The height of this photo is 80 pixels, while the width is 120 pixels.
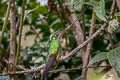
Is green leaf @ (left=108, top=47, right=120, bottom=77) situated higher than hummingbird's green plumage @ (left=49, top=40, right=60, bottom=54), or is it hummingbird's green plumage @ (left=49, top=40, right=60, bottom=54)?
hummingbird's green plumage @ (left=49, top=40, right=60, bottom=54)

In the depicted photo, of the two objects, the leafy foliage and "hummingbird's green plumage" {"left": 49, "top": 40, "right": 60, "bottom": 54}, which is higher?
"hummingbird's green plumage" {"left": 49, "top": 40, "right": 60, "bottom": 54}

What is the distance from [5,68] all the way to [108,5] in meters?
0.60

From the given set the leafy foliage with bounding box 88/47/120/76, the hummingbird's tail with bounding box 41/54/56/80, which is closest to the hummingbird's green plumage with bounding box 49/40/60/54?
the hummingbird's tail with bounding box 41/54/56/80

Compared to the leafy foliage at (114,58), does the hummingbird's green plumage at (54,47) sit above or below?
above

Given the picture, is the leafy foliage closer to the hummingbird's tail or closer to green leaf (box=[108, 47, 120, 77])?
green leaf (box=[108, 47, 120, 77])

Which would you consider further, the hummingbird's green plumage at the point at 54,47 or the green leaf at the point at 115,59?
the hummingbird's green plumage at the point at 54,47

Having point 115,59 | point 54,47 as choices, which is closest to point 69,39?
point 54,47

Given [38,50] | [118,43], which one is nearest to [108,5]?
[118,43]

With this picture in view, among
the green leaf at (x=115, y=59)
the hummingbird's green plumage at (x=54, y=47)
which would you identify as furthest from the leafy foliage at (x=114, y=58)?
the hummingbird's green plumage at (x=54, y=47)

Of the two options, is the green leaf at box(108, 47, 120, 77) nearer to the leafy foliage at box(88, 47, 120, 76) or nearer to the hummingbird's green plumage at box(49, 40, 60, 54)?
the leafy foliage at box(88, 47, 120, 76)

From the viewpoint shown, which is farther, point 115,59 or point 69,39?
point 69,39

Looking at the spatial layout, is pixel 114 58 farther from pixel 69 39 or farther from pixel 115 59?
pixel 69 39

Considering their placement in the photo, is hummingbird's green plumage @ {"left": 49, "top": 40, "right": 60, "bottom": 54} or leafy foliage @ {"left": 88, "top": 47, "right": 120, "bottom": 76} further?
hummingbird's green plumage @ {"left": 49, "top": 40, "right": 60, "bottom": 54}

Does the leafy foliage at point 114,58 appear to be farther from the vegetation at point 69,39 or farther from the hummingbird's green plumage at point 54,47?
the hummingbird's green plumage at point 54,47
